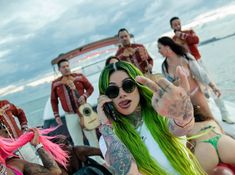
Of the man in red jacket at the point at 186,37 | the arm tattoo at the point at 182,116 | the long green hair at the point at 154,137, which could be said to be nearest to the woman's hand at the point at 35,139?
the long green hair at the point at 154,137

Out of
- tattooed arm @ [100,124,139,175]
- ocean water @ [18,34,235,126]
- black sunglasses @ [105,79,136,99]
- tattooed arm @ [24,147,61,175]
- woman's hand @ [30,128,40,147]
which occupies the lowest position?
ocean water @ [18,34,235,126]

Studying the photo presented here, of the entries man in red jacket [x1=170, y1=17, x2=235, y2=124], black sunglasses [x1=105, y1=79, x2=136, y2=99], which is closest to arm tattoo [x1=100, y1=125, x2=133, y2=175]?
black sunglasses [x1=105, y1=79, x2=136, y2=99]

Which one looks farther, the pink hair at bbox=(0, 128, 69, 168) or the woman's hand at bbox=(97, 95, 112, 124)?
the pink hair at bbox=(0, 128, 69, 168)

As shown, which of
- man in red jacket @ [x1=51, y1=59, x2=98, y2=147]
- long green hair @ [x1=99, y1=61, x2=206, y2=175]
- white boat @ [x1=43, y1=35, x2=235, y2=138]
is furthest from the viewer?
white boat @ [x1=43, y1=35, x2=235, y2=138]

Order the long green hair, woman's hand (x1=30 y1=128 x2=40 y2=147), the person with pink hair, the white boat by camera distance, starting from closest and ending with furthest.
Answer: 1. the long green hair
2. the person with pink hair
3. woman's hand (x1=30 y1=128 x2=40 y2=147)
4. the white boat

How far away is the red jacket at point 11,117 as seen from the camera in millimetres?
4340

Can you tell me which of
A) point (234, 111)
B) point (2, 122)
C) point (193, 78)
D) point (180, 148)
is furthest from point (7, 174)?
point (234, 111)

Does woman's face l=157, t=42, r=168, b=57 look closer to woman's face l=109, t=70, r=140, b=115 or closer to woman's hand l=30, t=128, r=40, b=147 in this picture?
woman's hand l=30, t=128, r=40, b=147

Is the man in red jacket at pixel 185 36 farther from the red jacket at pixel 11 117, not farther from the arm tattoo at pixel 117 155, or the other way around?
the arm tattoo at pixel 117 155

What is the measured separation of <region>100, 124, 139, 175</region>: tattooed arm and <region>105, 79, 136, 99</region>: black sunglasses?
220 millimetres

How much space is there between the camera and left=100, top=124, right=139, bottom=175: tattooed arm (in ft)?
5.57

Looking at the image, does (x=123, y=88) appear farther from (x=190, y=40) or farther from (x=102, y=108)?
(x=190, y=40)

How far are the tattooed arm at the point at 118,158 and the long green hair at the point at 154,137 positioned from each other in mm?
165

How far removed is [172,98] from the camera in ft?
5.42
